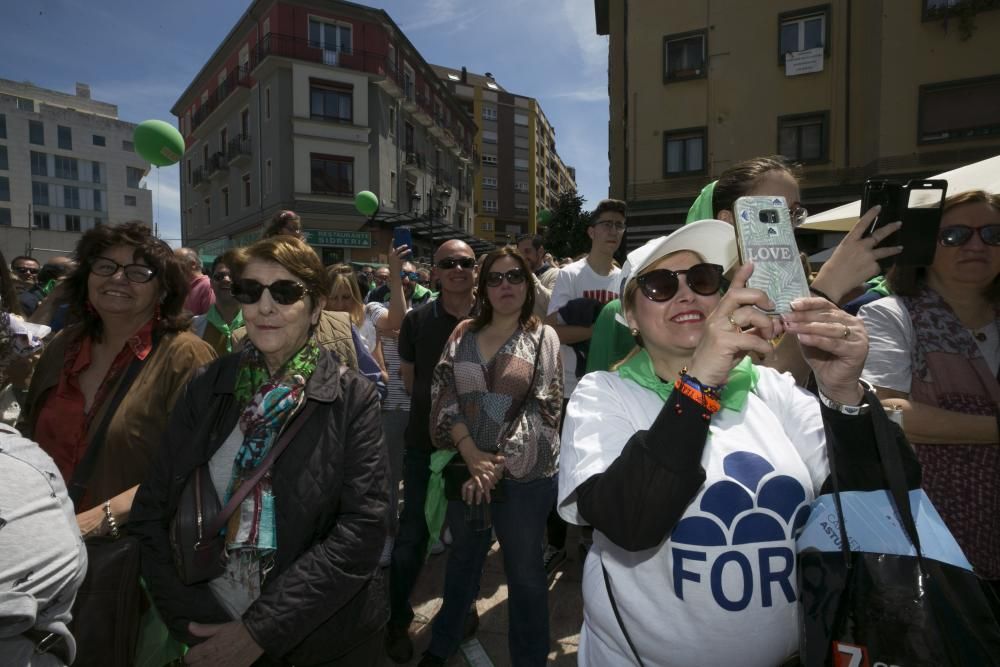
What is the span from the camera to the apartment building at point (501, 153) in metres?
55.9

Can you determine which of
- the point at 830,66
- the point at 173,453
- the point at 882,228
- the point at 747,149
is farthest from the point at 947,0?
the point at 173,453

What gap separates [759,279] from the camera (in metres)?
1.19

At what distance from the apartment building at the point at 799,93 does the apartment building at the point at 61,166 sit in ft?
Result: 214

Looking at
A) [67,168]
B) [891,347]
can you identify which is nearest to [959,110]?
[891,347]

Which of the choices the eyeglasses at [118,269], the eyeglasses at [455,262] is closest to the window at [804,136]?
the eyeglasses at [455,262]

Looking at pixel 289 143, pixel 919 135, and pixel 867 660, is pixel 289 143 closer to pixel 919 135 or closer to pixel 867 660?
pixel 919 135

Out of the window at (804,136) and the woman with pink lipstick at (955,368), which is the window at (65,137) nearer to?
the window at (804,136)

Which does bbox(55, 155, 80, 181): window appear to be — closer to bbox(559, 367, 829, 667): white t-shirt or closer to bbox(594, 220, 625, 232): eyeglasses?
bbox(594, 220, 625, 232): eyeglasses

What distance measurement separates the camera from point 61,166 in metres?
68.1

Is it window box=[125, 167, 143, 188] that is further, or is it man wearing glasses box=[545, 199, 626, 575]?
window box=[125, 167, 143, 188]

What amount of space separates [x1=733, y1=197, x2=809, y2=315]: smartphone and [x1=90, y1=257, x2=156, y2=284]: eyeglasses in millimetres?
2384

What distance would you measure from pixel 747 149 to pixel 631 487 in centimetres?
1780

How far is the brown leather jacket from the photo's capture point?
2082 mm

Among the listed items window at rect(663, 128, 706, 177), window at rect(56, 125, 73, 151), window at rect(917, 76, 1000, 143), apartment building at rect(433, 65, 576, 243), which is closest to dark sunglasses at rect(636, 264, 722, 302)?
window at rect(663, 128, 706, 177)
